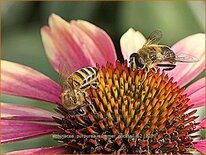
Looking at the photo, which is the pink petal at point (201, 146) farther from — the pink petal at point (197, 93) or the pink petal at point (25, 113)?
the pink petal at point (25, 113)

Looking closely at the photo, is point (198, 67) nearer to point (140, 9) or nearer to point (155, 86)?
point (155, 86)

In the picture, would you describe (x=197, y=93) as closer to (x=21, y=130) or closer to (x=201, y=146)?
(x=201, y=146)

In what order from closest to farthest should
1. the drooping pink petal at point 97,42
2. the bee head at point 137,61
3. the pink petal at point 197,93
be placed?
the bee head at point 137,61 < the pink petal at point 197,93 < the drooping pink petal at point 97,42

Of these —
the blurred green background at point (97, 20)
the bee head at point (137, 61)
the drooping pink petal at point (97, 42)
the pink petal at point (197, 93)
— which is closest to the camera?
the bee head at point (137, 61)

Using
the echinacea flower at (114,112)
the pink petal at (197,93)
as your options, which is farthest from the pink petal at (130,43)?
the pink petal at (197,93)

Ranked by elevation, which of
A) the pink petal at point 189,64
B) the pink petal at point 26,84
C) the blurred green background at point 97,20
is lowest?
the pink petal at point 26,84

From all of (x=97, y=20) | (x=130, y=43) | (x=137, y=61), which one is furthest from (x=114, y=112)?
(x=97, y=20)

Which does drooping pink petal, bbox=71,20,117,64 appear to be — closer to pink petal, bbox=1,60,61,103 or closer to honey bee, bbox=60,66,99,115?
pink petal, bbox=1,60,61,103

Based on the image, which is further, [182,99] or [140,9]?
[140,9]

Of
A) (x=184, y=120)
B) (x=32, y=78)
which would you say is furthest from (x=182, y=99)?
(x=32, y=78)
